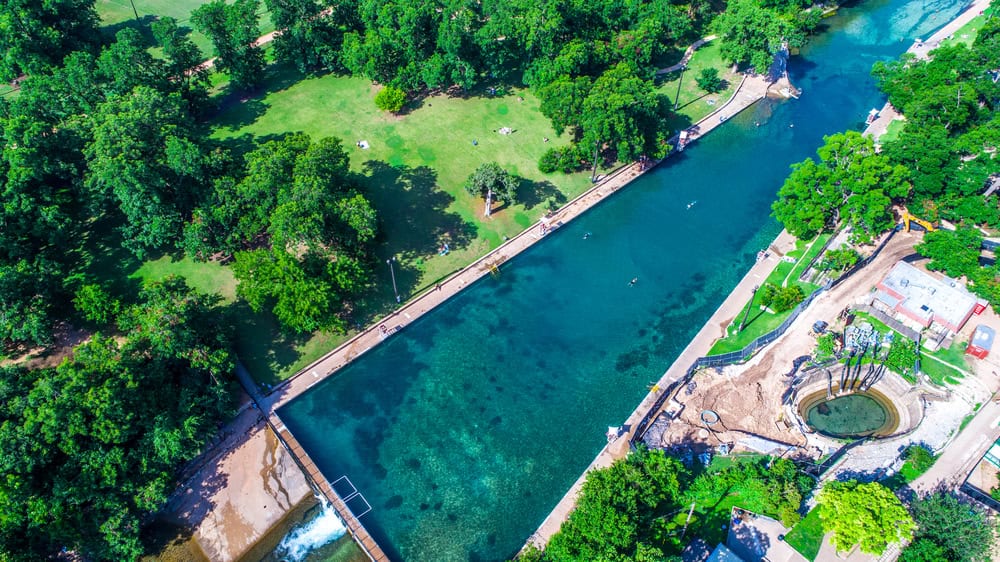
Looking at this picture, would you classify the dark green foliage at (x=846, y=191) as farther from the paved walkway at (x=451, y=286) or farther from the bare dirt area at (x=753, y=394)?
the paved walkway at (x=451, y=286)

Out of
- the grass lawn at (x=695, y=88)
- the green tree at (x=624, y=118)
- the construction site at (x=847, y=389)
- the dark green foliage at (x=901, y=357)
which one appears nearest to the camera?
the construction site at (x=847, y=389)

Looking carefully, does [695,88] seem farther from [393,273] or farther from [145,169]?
[145,169]

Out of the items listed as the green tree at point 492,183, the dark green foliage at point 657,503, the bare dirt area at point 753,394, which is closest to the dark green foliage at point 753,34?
the bare dirt area at point 753,394

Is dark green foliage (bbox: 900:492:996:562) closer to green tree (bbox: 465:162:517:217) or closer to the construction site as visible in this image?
the construction site

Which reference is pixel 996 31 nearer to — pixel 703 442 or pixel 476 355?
pixel 703 442

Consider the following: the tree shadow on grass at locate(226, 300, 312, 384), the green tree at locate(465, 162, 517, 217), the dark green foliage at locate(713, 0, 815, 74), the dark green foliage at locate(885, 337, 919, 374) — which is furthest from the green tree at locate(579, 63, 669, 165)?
the tree shadow on grass at locate(226, 300, 312, 384)

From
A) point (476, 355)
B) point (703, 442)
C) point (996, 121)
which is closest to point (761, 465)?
point (703, 442)

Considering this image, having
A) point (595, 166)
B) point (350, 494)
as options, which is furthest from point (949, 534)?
point (595, 166)
